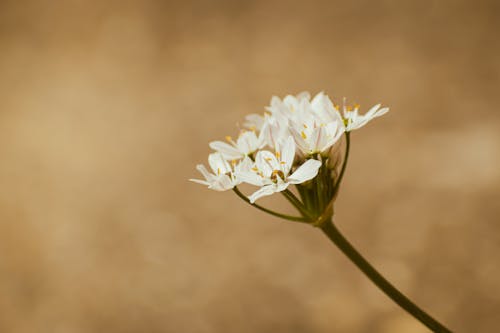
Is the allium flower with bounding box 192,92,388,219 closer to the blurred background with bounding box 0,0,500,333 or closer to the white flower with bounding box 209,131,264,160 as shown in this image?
the white flower with bounding box 209,131,264,160

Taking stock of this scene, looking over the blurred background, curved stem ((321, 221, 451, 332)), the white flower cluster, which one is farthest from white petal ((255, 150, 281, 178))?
the blurred background

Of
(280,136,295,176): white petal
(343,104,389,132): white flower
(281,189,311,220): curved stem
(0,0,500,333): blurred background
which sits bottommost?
(0,0,500,333): blurred background

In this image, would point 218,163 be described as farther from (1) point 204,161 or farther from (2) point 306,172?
(1) point 204,161

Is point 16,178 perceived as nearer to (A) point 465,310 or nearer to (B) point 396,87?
(B) point 396,87

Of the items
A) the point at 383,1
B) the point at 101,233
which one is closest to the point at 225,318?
the point at 101,233

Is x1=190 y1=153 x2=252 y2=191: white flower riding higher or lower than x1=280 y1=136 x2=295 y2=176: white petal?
lower

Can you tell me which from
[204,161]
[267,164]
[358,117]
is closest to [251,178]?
[267,164]

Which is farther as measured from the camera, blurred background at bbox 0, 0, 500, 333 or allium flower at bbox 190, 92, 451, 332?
blurred background at bbox 0, 0, 500, 333
